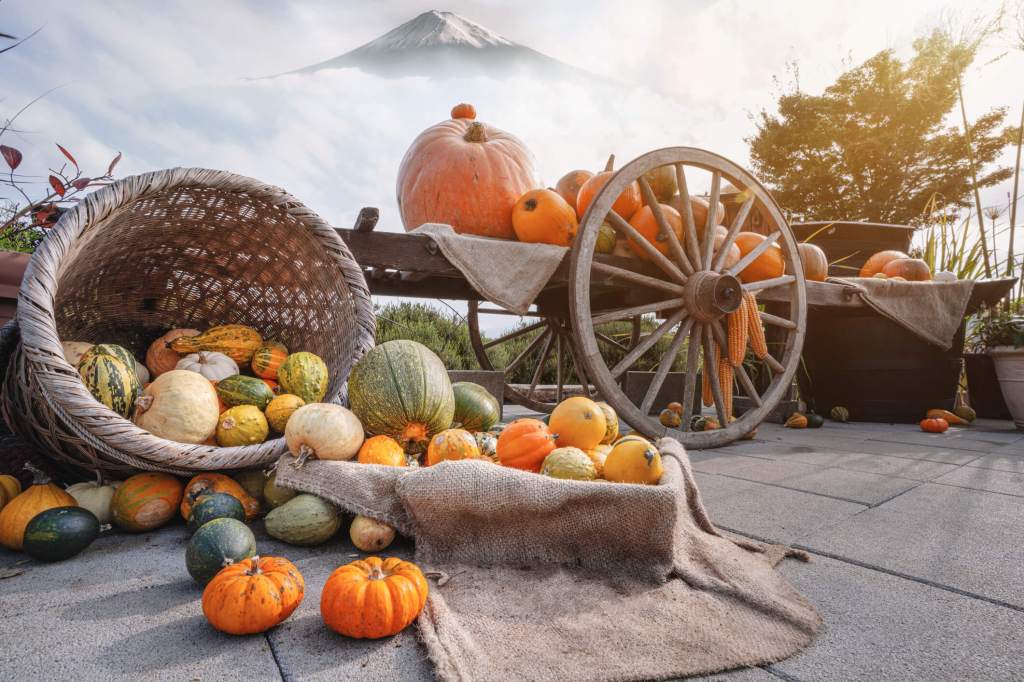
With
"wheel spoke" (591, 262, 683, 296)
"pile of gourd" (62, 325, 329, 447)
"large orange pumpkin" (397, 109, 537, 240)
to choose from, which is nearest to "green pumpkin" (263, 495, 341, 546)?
"pile of gourd" (62, 325, 329, 447)

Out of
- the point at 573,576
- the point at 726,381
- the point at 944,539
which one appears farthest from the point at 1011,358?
the point at 573,576

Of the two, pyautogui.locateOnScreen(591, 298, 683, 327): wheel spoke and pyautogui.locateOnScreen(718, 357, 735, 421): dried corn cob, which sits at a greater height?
pyautogui.locateOnScreen(591, 298, 683, 327): wheel spoke

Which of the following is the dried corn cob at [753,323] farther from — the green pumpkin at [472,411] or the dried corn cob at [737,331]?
the green pumpkin at [472,411]

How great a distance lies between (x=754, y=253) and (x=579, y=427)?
2131 millimetres

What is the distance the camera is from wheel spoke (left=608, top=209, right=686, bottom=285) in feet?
9.67

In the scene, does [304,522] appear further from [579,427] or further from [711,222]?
[711,222]

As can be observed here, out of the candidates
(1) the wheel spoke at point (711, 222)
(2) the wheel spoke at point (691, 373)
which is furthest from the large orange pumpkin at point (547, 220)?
(2) the wheel spoke at point (691, 373)

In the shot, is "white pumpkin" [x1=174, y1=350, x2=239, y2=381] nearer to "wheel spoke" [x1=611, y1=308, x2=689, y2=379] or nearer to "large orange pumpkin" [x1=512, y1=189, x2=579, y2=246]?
"large orange pumpkin" [x1=512, y1=189, x2=579, y2=246]

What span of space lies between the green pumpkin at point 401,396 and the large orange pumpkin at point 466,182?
1510mm

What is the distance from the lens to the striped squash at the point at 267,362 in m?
2.15

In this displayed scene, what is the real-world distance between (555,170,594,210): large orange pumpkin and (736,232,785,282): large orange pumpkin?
1.05 m

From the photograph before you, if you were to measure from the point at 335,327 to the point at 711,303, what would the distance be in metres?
1.91

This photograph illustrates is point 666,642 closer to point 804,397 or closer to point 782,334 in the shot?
point 782,334

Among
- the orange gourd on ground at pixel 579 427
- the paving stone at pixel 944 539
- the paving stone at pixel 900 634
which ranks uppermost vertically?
the orange gourd on ground at pixel 579 427
